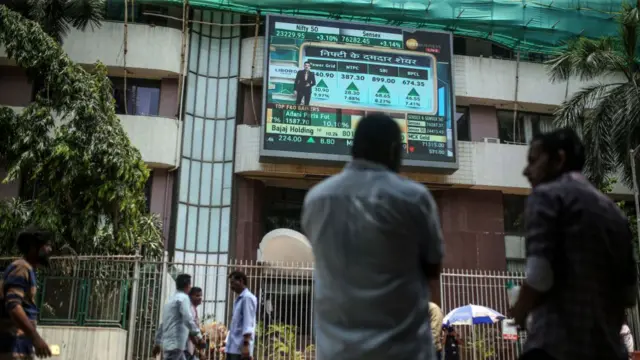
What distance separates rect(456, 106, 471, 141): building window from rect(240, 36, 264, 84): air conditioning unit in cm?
626

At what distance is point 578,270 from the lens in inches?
98.8

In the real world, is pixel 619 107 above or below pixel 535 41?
below

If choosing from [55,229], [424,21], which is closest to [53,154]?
[55,229]

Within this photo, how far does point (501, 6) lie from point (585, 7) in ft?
9.17

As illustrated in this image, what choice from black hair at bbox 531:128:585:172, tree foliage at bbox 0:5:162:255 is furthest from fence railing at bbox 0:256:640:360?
black hair at bbox 531:128:585:172

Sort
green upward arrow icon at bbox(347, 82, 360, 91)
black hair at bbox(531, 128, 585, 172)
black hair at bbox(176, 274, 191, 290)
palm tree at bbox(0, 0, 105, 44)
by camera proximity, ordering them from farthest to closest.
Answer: green upward arrow icon at bbox(347, 82, 360, 91)
palm tree at bbox(0, 0, 105, 44)
black hair at bbox(176, 274, 191, 290)
black hair at bbox(531, 128, 585, 172)

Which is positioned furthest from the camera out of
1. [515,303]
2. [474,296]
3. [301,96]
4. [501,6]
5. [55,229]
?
[501,6]

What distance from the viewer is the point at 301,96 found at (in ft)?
57.2

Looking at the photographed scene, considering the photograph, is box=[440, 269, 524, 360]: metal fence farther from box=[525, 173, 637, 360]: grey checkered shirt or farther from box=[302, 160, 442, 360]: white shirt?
box=[302, 160, 442, 360]: white shirt

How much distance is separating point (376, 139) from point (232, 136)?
15614mm

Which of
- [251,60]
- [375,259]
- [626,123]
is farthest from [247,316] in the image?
[251,60]

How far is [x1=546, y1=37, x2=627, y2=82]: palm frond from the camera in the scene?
1572cm

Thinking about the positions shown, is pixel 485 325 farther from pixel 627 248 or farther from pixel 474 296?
pixel 627 248

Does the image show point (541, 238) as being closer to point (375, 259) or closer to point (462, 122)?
point (375, 259)
